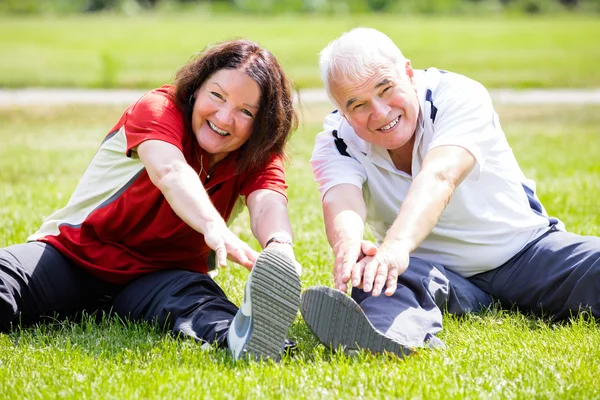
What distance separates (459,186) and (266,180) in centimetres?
83

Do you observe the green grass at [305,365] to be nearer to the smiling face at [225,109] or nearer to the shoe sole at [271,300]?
the shoe sole at [271,300]

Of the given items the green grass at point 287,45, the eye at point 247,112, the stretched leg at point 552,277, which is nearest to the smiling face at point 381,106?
the eye at point 247,112

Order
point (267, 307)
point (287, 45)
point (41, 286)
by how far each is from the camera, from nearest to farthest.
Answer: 1. point (267, 307)
2. point (41, 286)
3. point (287, 45)

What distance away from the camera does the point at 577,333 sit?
348 cm

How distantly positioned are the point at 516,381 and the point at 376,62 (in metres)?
1.37

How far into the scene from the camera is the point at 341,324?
3.10 meters

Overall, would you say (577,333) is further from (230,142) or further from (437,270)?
(230,142)

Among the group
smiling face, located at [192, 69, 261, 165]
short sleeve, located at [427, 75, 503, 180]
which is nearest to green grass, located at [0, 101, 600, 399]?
short sleeve, located at [427, 75, 503, 180]

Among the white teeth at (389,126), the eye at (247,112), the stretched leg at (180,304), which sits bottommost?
the stretched leg at (180,304)

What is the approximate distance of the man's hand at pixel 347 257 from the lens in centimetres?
327

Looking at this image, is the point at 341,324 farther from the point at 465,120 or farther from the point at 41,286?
the point at 41,286

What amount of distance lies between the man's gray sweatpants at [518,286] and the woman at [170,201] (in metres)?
0.54

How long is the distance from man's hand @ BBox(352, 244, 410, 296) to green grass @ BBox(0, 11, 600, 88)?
10836 mm

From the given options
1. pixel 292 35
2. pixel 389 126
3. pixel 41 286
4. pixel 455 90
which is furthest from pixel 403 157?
pixel 292 35
